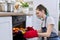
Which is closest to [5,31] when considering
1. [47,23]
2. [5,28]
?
[5,28]

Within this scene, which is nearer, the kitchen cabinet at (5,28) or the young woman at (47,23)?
the kitchen cabinet at (5,28)

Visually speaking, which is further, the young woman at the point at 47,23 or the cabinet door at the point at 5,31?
the young woman at the point at 47,23

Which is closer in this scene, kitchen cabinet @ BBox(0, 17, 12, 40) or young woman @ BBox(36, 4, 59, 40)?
kitchen cabinet @ BBox(0, 17, 12, 40)

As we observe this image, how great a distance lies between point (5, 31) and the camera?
176 centimetres

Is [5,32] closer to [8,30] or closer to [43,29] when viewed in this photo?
[8,30]

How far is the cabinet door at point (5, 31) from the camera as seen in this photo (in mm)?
1703

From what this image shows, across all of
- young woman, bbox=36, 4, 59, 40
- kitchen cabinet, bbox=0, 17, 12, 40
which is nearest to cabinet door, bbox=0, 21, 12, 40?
kitchen cabinet, bbox=0, 17, 12, 40

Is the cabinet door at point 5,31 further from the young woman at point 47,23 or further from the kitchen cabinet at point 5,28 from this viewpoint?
the young woman at point 47,23

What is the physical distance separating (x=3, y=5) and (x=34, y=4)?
1.28 metres

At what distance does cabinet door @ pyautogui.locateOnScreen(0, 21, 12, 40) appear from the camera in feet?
5.59

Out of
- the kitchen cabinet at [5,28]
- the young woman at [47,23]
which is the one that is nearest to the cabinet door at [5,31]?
the kitchen cabinet at [5,28]

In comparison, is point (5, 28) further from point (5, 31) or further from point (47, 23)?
point (47, 23)

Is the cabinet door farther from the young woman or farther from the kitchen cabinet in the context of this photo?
the young woman

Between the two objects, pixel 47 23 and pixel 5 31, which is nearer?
pixel 5 31
